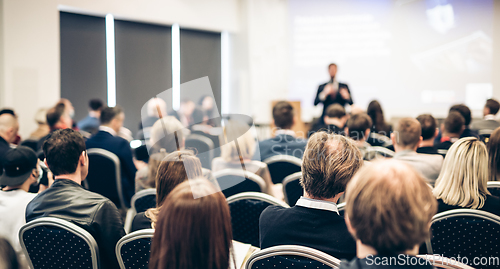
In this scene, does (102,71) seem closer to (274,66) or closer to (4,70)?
(4,70)

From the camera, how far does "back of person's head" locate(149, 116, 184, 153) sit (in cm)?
194

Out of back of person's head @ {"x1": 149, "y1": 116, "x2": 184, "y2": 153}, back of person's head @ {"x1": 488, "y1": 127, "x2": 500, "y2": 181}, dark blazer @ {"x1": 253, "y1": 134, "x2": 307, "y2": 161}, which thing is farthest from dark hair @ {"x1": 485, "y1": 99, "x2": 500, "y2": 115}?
back of person's head @ {"x1": 149, "y1": 116, "x2": 184, "y2": 153}

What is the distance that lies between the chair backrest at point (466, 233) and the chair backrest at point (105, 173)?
245 centimetres

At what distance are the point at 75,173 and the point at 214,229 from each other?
121 cm

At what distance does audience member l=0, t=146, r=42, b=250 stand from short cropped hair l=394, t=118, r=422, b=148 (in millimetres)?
2424

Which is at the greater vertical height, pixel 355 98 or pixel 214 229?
pixel 355 98

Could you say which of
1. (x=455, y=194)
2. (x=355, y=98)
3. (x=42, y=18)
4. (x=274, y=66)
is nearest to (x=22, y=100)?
(x=42, y=18)

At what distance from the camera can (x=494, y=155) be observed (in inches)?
92.2

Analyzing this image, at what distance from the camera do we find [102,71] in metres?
7.07

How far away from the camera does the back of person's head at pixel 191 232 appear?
1002 millimetres

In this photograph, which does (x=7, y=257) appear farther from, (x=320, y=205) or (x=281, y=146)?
(x=281, y=146)

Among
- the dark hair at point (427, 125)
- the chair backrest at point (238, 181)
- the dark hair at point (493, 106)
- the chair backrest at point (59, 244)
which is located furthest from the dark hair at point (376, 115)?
the chair backrest at point (59, 244)

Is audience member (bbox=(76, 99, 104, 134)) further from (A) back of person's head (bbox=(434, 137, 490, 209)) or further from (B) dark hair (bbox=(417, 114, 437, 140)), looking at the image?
(A) back of person's head (bbox=(434, 137, 490, 209))

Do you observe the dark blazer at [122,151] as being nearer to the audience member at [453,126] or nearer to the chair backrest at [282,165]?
the chair backrest at [282,165]
